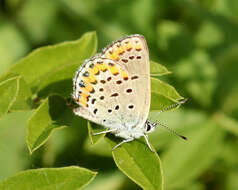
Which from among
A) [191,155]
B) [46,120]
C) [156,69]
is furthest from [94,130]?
[191,155]

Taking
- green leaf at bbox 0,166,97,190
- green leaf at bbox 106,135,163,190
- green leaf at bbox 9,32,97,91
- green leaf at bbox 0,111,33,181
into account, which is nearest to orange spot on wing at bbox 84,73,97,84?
green leaf at bbox 9,32,97,91

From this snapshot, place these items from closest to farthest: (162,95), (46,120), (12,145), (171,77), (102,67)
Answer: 1. (46,120)
2. (162,95)
3. (102,67)
4. (12,145)
5. (171,77)

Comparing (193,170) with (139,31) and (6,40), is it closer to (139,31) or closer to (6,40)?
(139,31)

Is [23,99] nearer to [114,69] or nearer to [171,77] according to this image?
[114,69]

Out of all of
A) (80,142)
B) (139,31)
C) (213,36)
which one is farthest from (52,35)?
(213,36)

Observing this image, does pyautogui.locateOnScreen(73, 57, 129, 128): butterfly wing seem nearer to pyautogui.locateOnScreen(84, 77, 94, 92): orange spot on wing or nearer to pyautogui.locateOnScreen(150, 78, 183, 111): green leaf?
pyautogui.locateOnScreen(84, 77, 94, 92): orange spot on wing

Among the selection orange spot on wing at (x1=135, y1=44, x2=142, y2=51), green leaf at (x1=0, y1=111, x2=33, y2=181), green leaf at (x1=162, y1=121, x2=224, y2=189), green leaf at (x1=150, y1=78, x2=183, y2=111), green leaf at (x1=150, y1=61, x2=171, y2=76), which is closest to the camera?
green leaf at (x1=150, y1=78, x2=183, y2=111)

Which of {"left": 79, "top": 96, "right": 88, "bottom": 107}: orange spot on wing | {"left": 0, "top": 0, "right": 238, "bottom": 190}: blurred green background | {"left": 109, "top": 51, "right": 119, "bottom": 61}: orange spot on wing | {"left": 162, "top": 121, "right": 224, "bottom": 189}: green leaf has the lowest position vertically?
{"left": 162, "top": 121, "right": 224, "bottom": 189}: green leaf
